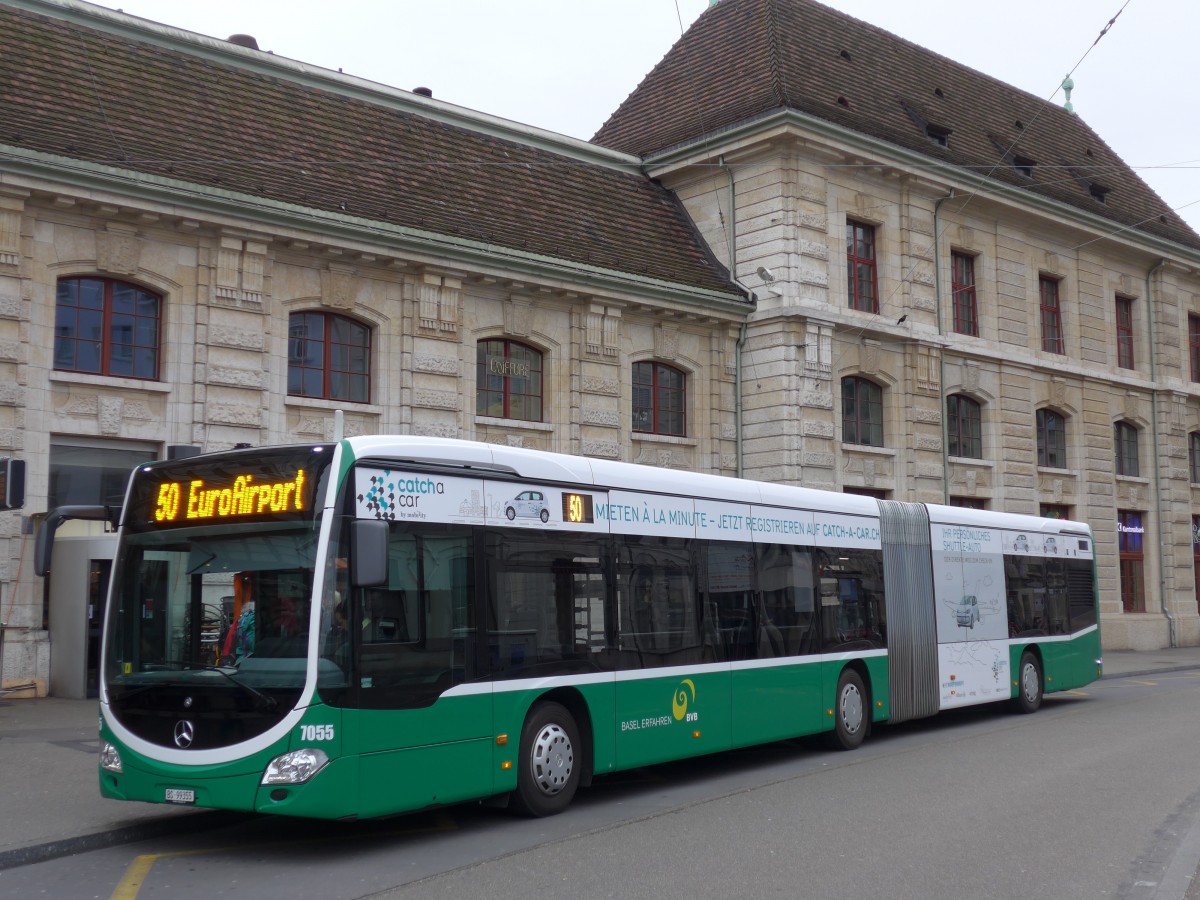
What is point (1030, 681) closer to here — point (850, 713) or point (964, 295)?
point (850, 713)

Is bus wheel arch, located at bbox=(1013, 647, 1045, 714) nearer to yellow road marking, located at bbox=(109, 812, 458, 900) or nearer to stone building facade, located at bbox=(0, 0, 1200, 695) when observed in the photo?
stone building facade, located at bbox=(0, 0, 1200, 695)

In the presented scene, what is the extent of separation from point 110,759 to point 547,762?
10.8 ft

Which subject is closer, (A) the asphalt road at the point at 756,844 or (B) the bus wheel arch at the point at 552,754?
(A) the asphalt road at the point at 756,844

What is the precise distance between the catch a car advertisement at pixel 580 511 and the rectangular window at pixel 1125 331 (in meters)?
24.0

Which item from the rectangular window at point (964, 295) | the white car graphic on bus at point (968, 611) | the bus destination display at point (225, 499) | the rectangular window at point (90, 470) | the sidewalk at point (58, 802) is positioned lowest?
the sidewalk at point (58, 802)

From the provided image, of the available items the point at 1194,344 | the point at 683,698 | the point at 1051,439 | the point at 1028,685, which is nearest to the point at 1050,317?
the point at 1051,439

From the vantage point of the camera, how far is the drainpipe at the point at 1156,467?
35750 millimetres

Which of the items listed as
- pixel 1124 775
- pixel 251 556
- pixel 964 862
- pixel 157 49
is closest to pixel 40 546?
pixel 251 556

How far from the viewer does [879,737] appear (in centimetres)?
1620

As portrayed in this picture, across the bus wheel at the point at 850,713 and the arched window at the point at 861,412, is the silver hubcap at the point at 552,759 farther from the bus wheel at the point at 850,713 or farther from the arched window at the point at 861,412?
the arched window at the point at 861,412

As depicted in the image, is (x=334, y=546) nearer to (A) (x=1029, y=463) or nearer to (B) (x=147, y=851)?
(B) (x=147, y=851)

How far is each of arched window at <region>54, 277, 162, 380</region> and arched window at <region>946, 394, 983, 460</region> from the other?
59.8 feet

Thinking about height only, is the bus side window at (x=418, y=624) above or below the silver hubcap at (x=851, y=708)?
above

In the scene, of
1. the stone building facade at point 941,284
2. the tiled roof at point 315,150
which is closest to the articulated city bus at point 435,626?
the tiled roof at point 315,150
